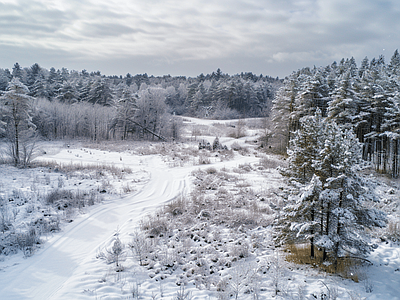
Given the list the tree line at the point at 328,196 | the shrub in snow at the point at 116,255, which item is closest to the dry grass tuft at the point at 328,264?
the tree line at the point at 328,196

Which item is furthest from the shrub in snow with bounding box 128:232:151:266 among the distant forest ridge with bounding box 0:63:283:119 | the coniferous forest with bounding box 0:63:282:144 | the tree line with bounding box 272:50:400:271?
the distant forest ridge with bounding box 0:63:283:119

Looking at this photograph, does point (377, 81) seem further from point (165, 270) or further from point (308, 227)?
point (165, 270)

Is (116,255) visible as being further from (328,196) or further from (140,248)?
(328,196)

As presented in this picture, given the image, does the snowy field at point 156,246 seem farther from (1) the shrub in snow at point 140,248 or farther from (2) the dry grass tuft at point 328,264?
(2) the dry grass tuft at point 328,264

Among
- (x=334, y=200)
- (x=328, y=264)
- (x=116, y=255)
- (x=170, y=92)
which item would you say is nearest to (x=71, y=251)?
(x=116, y=255)

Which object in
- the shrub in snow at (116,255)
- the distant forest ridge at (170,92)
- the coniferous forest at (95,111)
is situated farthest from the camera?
the distant forest ridge at (170,92)

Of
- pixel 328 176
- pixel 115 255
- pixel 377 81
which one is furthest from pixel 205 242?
pixel 377 81
